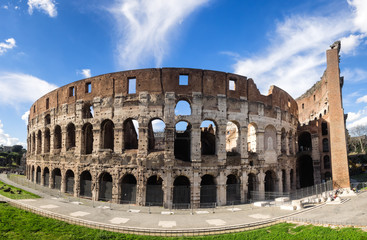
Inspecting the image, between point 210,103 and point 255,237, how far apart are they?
1071 cm

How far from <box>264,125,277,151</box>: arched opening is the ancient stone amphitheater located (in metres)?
0.10

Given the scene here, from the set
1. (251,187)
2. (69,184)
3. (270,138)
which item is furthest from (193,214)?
(69,184)

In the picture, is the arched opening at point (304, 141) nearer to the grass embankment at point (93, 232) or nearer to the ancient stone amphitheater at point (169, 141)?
the ancient stone amphitheater at point (169, 141)

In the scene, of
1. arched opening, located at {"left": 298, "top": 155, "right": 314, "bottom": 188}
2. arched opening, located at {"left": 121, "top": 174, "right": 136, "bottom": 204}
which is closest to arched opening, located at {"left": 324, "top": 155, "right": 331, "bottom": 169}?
arched opening, located at {"left": 298, "top": 155, "right": 314, "bottom": 188}

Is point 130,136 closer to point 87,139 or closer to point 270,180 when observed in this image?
point 87,139

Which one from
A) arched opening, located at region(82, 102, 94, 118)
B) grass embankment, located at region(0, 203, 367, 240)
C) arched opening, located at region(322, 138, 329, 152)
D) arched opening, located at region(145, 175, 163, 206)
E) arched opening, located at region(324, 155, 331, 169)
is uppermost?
arched opening, located at region(82, 102, 94, 118)

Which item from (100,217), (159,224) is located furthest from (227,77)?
(100,217)

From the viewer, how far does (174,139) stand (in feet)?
62.7

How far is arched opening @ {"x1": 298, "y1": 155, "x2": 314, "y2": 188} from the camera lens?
3141 centimetres

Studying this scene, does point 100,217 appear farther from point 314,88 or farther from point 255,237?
point 314,88

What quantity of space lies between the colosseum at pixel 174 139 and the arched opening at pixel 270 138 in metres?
0.10

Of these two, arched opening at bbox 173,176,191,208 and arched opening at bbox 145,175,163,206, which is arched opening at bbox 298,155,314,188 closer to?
arched opening at bbox 173,176,191,208

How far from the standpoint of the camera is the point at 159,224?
13.0m

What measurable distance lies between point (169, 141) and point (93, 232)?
814 centimetres
